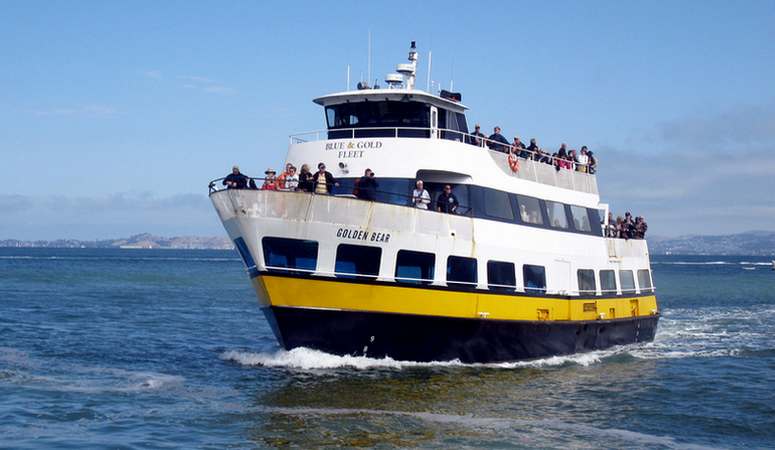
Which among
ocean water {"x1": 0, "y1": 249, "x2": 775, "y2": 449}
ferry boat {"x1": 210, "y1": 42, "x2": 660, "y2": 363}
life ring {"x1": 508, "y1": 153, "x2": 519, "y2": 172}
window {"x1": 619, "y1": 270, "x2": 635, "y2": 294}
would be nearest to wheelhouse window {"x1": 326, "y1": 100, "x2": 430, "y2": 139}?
ferry boat {"x1": 210, "y1": 42, "x2": 660, "y2": 363}

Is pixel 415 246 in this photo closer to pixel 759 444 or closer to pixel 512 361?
pixel 512 361

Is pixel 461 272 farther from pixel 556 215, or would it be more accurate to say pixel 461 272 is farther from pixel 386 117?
pixel 556 215

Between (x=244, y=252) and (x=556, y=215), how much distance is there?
7.77 m

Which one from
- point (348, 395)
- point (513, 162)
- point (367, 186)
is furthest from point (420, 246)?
point (513, 162)

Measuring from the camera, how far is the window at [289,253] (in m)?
17.3

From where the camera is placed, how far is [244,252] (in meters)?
18.3

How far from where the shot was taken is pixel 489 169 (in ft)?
65.1

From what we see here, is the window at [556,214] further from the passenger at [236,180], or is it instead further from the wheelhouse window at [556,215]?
the passenger at [236,180]

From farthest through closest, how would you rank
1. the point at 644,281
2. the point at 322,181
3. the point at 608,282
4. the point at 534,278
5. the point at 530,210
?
the point at 644,281 < the point at 608,282 < the point at 530,210 < the point at 534,278 < the point at 322,181

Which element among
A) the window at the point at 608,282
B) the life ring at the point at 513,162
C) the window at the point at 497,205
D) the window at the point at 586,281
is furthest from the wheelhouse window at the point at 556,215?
the window at the point at 608,282

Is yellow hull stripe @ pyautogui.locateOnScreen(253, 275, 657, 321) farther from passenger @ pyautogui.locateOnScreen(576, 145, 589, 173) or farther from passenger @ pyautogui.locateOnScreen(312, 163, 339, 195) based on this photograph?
passenger @ pyautogui.locateOnScreen(576, 145, 589, 173)

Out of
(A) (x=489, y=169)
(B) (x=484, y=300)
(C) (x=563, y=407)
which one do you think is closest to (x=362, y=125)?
(A) (x=489, y=169)

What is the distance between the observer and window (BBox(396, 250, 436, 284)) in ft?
57.8

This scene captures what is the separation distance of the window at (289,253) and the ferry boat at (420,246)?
0.06ft
